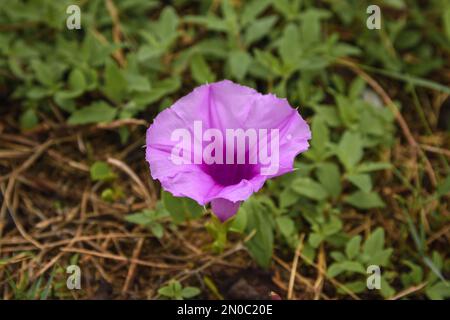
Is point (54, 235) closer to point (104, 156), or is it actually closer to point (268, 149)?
point (104, 156)

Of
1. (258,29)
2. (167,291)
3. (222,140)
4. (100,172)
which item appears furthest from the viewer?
(258,29)

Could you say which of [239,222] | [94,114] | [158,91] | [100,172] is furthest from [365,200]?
[94,114]

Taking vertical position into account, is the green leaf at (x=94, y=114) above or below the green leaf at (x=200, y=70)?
below

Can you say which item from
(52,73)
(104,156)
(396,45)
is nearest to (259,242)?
(104,156)

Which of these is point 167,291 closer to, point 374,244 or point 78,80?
point 374,244

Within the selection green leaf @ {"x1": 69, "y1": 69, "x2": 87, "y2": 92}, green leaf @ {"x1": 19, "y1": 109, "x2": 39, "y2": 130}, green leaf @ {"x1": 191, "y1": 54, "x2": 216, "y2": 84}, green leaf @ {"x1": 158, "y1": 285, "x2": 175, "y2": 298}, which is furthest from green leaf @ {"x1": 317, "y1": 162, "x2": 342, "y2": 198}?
green leaf @ {"x1": 19, "y1": 109, "x2": 39, "y2": 130}

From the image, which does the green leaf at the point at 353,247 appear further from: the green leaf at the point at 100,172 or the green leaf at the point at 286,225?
the green leaf at the point at 100,172

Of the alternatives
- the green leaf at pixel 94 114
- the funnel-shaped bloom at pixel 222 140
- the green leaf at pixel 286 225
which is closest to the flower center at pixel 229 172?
the funnel-shaped bloom at pixel 222 140
